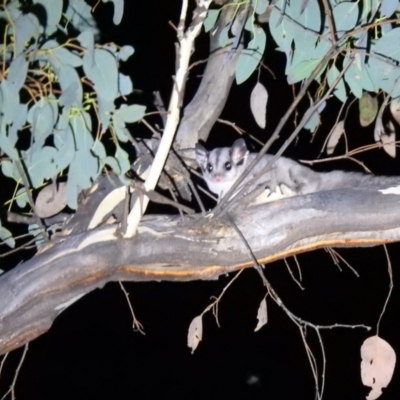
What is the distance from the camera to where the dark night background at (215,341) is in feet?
24.9

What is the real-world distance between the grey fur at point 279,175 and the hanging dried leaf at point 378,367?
65 cm

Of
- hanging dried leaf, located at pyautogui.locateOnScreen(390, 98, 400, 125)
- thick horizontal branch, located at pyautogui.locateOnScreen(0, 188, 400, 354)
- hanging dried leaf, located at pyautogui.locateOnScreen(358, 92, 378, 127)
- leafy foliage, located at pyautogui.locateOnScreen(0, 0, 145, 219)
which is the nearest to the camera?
leafy foliage, located at pyautogui.locateOnScreen(0, 0, 145, 219)

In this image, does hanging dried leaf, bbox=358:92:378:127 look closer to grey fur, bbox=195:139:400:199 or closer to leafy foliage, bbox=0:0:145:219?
grey fur, bbox=195:139:400:199

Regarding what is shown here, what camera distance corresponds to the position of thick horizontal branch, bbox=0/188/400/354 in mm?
2436

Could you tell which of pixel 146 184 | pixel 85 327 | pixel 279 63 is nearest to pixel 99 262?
pixel 146 184

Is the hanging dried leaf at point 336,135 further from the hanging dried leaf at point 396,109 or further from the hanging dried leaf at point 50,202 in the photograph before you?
the hanging dried leaf at point 50,202

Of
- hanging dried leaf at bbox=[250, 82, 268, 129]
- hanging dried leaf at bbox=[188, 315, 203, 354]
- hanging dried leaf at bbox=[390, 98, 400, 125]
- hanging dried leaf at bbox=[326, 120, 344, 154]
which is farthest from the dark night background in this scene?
hanging dried leaf at bbox=[188, 315, 203, 354]

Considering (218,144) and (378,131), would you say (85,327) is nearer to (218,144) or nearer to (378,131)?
(218,144)

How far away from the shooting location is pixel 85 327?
7641mm

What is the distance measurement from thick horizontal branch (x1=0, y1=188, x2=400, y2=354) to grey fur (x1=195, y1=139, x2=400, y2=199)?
0.21m

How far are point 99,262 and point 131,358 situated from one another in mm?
5554

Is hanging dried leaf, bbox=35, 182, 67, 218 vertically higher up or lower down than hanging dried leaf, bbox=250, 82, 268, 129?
lower down

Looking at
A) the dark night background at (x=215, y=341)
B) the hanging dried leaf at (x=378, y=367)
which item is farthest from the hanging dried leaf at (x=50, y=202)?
the dark night background at (x=215, y=341)

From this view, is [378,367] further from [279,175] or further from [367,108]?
[367,108]
